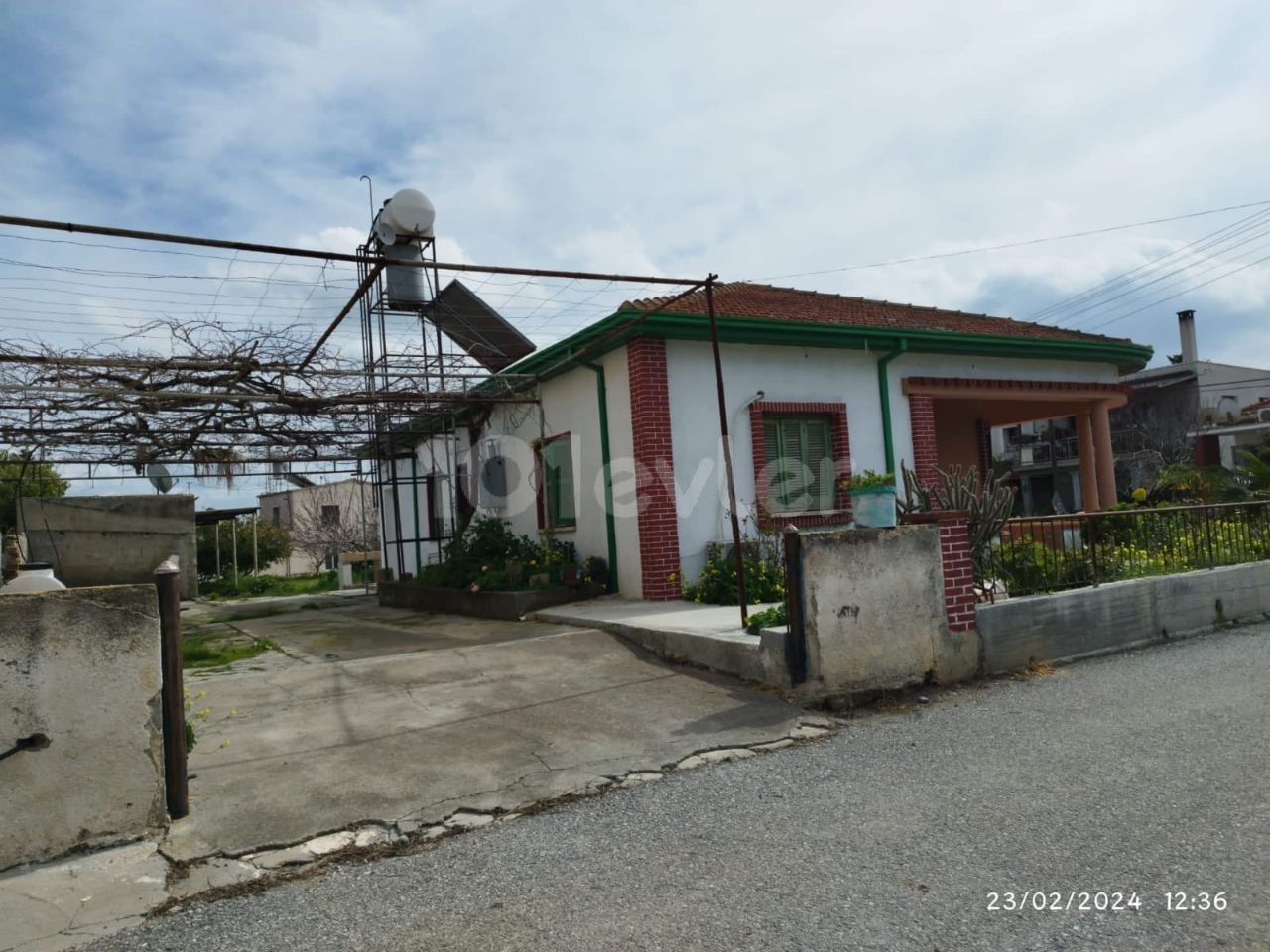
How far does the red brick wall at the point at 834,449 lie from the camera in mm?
10789

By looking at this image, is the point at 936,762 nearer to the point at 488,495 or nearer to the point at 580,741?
the point at 580,741

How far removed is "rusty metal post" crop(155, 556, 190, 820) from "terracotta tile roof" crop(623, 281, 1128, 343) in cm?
690

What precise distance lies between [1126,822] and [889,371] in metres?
9.16

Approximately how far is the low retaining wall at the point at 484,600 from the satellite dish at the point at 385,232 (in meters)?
4.62

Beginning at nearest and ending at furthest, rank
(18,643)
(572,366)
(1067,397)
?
1. (18,643)
2. (572,366)
3. (1067,397)

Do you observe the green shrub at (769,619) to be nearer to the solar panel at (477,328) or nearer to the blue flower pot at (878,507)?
the blue flower pot at (878,507)

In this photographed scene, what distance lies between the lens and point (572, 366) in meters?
11.7

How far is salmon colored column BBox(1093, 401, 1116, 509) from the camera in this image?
14.6 meters

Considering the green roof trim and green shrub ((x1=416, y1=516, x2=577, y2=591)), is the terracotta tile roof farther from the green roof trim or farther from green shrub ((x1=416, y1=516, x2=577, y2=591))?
green shrub ((x1=416, y1=516, x2=577, y2=591))

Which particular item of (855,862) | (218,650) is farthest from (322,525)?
(855,862)

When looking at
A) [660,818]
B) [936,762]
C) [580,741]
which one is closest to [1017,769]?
[936,762]

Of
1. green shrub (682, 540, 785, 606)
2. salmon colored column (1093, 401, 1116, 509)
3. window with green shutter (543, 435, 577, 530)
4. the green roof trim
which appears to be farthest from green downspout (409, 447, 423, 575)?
salmon colored column (1093, 401, 1116, 509)

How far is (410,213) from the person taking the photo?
1087 centimetres

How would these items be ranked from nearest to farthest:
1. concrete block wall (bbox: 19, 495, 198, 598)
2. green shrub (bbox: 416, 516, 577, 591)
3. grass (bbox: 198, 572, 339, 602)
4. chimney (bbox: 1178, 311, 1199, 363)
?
1. green shrub (bbox: 416, 516, 577, 591)
2. concrete block wall (bbox: 19, 495, 198, 598)
3. grass (bbox: 198, 572, 339, 602)
4. chimney (bbox: 1178, 311, 1199, 363)
